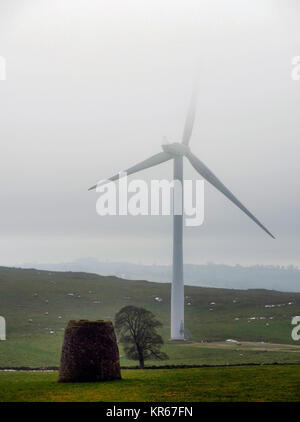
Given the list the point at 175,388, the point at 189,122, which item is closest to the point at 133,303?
the point at 189,122

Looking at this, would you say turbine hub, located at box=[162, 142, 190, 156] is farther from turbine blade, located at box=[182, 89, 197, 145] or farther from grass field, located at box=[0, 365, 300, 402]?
grass field, located at box=[0, 365, 300, 402]

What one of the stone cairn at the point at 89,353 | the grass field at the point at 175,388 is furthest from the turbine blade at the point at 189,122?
the stone cairn at the point at 89,353

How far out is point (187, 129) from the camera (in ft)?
314

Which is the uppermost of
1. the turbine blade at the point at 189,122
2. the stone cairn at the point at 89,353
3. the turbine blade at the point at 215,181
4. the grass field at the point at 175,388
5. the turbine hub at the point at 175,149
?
the turbine blade at the point at 189,122

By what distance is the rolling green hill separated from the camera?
313 ft

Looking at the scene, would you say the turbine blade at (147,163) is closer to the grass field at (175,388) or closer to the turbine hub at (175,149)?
the turbine hub at (175,149)

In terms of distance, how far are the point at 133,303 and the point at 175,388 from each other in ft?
369

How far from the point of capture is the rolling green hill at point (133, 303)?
95.4 metres

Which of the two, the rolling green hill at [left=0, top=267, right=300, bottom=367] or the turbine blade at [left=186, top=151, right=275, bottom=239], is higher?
the turbine blade at [left=186, top=151, right=275, bottom=239]

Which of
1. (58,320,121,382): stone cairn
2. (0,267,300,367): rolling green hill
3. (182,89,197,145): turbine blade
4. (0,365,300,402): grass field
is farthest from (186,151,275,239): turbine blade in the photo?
(58,320,121,382): stone cairn

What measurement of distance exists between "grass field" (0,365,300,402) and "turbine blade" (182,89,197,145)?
47.2 meters

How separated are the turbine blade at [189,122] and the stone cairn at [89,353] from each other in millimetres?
50309
